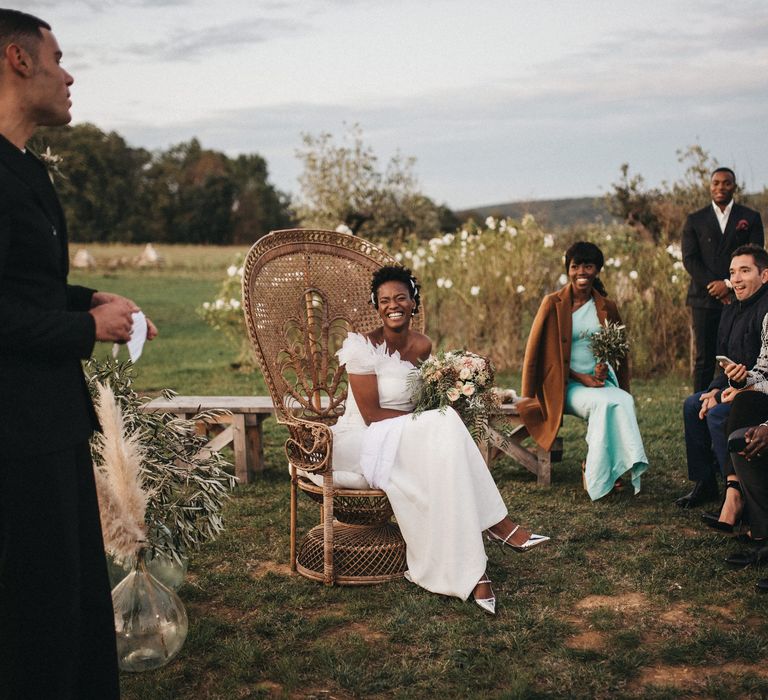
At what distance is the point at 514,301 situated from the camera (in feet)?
36.8

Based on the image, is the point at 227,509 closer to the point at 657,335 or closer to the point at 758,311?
the point at 758,311

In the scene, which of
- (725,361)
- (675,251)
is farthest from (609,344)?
(675,251)

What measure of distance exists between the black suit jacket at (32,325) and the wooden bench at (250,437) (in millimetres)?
4039

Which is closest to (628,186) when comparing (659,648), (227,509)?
(227,509)

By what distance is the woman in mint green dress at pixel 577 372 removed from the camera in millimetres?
6164

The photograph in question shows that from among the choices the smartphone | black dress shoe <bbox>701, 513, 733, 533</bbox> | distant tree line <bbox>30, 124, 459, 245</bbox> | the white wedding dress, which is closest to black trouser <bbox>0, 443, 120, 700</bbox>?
the white wedding dress

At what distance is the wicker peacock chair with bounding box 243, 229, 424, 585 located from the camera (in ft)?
15.7

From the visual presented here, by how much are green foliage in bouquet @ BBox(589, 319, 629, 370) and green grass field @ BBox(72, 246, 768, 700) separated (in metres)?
1.00

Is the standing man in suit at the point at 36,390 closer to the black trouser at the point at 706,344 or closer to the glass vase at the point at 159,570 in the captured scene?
the glass vase at the point at 159,570

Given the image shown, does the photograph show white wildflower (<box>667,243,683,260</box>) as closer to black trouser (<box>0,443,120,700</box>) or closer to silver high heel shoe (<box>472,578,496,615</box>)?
silver high heel shoe (<box>472,578,496,615</box>)

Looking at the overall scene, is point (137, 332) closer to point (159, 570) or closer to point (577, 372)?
point (159, 570)

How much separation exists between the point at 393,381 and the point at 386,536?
2.92ft

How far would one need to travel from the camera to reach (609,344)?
6.32m

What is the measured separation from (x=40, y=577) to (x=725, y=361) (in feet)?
13.6
